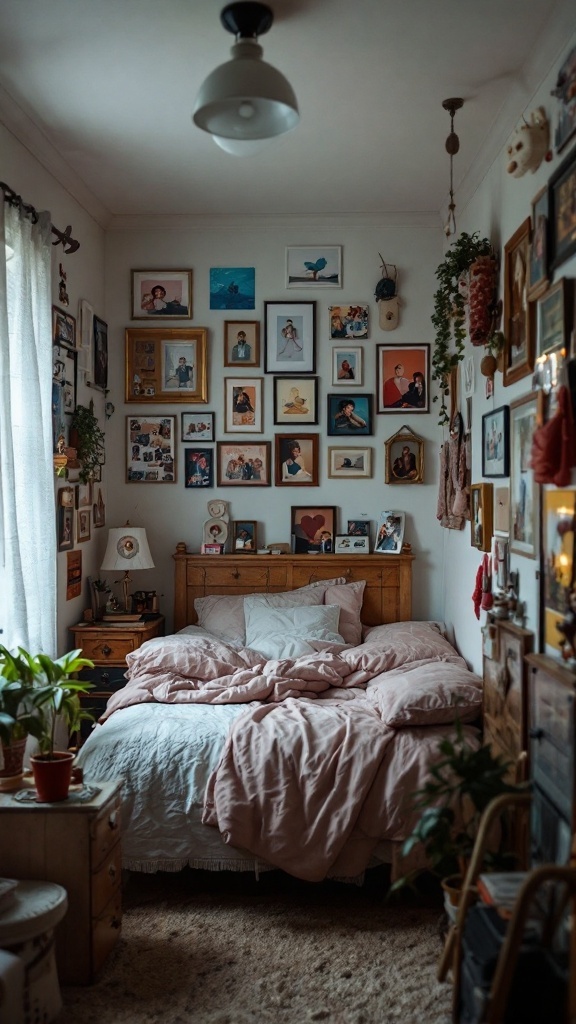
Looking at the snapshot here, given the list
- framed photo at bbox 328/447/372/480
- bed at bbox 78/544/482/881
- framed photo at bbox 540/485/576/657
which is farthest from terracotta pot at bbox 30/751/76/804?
framed photo at bbox 328/447/372/480

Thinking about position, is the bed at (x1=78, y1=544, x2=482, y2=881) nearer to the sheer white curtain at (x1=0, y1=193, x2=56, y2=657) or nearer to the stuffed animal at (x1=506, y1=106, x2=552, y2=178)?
the sheer white curtain at (x1=0, y1=193, x2=56, y2=657)

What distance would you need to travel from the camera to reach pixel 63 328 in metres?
4.21

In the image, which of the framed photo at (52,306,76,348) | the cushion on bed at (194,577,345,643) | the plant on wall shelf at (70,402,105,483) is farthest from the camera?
the cushion on bed at (194,577,345,643)

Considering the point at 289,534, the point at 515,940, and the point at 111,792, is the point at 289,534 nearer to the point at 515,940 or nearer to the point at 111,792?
the point at 111,792

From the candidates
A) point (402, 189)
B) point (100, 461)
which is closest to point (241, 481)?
point (100, 461)

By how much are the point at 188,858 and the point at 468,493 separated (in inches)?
83.4

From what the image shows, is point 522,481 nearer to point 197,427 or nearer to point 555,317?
point 555,317

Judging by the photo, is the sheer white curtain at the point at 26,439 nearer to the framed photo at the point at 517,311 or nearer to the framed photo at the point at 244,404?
the framed photo at the point at 244,404

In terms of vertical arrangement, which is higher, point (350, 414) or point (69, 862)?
point (350, 414)

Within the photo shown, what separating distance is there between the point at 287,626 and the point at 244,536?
29.7 inches

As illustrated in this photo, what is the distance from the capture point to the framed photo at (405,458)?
16.1ft

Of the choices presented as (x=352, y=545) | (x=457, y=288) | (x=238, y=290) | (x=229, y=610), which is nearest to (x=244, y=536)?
(x=229, y=610)

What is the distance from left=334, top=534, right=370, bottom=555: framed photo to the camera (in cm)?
491

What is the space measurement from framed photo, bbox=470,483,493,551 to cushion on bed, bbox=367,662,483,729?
58 centimetres
